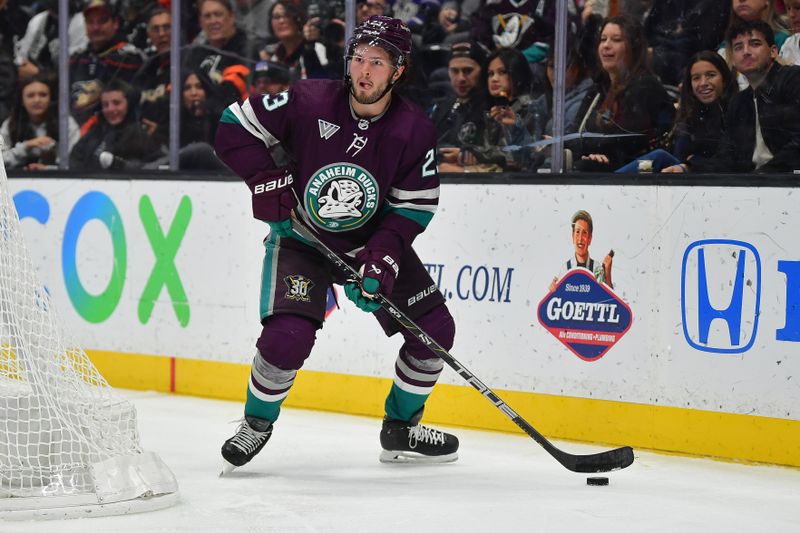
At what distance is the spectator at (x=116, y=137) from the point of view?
4.93 metres

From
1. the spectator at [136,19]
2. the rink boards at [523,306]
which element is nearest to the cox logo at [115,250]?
the rink boards at [523,306]

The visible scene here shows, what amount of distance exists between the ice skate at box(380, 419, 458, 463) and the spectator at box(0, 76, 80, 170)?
91.4 inches

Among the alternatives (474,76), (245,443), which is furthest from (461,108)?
(245,443)

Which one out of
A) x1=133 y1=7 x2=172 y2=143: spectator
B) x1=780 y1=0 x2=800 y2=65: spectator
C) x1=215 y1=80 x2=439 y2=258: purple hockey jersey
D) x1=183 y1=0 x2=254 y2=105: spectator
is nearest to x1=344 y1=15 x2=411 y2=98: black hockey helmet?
x1=215 y1=80 x2=439 y2=258: purple hockey jersey

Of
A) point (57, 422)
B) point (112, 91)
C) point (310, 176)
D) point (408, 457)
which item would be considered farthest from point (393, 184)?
point (112, 91)

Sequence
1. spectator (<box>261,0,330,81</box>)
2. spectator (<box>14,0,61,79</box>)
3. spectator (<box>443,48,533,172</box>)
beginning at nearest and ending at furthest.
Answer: spectator (<box>443,48,533,172</box>) → spectator (<box>261,0,330,81</box>) → spectator (<box>14,0,61,79</box>)

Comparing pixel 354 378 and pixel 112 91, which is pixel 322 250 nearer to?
pixel 354 378

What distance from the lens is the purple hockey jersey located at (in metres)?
3.27

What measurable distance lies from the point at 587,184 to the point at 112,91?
210 cm

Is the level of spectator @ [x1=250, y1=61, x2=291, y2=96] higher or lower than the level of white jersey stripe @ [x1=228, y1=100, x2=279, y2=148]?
higher

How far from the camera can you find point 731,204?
3557 mm

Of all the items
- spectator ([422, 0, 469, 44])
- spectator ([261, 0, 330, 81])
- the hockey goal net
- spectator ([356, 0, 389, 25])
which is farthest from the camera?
spectator ([261, 0, 330, 81])

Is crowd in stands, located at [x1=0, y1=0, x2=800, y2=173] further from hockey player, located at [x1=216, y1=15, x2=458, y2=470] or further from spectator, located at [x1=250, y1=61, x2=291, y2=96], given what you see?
hockey player, located at [x1=216, y1=15, x2=458, y2=470]

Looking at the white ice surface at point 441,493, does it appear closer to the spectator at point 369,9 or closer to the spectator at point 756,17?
the spectator at point 756,17
